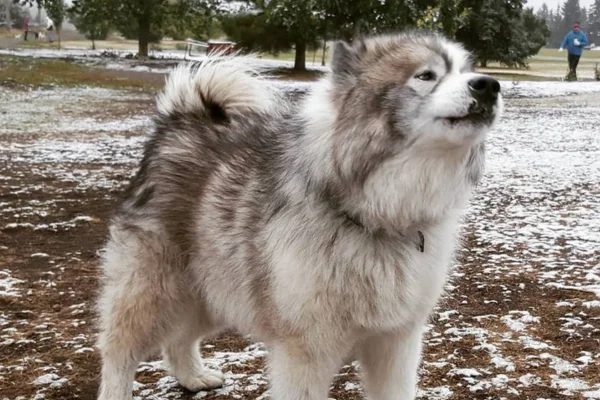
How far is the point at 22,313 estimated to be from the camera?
13.7 ft

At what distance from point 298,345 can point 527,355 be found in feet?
5.46

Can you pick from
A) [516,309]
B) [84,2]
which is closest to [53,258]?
[516,309]

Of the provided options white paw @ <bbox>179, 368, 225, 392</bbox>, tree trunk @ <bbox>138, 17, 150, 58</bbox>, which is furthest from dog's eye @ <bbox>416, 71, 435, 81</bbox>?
tree trunk @ <bbox>138, 17, 150, 58</bbox>

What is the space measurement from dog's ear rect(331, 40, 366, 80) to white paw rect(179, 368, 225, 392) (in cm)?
167

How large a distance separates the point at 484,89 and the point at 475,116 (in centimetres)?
9

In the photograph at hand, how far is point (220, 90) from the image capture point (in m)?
3.40

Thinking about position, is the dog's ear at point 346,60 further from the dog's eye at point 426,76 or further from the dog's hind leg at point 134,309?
the dog's hind leg at point 134,309

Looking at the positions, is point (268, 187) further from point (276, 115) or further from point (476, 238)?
point (476, 238)

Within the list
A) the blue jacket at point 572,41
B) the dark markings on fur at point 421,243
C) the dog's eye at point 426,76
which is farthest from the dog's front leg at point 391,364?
the blue jacket at point 572,41

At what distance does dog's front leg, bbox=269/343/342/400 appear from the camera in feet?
8.28

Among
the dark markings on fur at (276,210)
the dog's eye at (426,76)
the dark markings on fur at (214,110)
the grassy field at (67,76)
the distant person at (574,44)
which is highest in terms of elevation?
the distant person at (574,44)

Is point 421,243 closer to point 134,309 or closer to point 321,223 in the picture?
point 321,223

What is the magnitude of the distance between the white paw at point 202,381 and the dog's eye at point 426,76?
6.09 feet

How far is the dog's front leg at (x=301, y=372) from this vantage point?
99.3 inches
